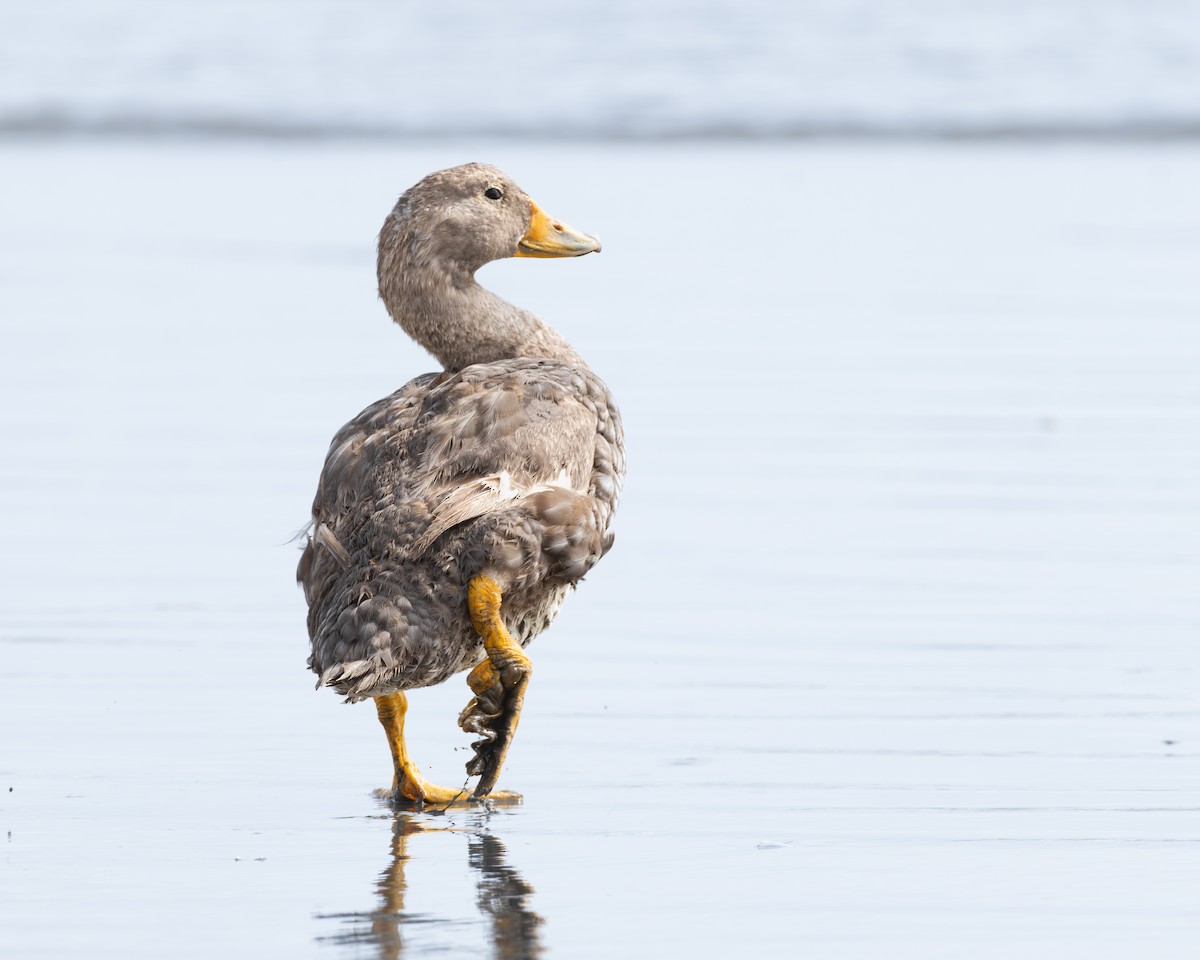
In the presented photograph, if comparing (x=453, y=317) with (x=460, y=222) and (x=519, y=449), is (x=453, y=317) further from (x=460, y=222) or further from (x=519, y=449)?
(x=519, y=449)

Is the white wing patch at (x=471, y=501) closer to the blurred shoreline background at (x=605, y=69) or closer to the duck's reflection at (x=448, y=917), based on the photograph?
the duck's reflection at (x=448, y=917)

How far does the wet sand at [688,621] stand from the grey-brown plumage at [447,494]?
39cm

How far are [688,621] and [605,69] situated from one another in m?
17.2

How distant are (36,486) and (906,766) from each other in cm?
395

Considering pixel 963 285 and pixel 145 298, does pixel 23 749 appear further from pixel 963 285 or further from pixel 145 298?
pixel 963 285

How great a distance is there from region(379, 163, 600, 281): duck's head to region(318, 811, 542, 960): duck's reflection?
1.80m

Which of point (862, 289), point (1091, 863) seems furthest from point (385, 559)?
point (862, 289)

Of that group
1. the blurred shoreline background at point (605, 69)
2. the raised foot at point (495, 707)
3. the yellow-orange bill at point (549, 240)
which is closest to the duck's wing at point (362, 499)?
the raised foot at point (495, 707)

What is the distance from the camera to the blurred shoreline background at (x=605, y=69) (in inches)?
798

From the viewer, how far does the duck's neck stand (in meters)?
6.00

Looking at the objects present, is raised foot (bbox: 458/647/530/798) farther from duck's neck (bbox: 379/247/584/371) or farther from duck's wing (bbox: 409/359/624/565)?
duck's neck (bbox: 379/247/584/371)

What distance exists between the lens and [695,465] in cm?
843

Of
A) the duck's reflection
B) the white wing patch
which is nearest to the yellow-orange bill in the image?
the white wing patch

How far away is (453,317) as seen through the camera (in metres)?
6.01
